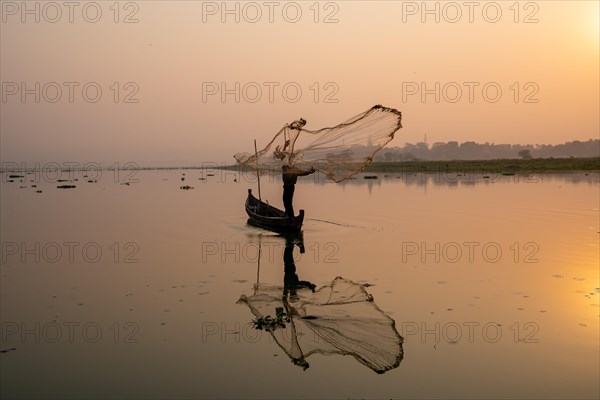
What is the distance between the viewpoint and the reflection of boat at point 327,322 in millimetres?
10195

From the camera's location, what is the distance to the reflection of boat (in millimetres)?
10195

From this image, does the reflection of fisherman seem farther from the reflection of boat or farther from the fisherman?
the fisherman

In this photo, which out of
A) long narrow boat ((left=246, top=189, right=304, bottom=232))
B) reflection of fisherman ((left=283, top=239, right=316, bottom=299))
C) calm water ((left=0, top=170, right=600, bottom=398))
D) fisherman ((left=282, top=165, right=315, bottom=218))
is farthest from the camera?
long narrow boat ((left=246, top=189, right=304, bottom=232))

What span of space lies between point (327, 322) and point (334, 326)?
1.03 feet

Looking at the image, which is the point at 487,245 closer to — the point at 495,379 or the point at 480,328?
the point at 480,328

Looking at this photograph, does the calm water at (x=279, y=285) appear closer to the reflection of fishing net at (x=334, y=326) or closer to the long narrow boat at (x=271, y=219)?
the reflection of fishing net at (x=334, y=326)

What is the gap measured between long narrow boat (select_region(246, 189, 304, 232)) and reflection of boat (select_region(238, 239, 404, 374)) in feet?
30.4

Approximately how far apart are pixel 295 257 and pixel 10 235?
1581cm

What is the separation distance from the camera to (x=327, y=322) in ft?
39.1

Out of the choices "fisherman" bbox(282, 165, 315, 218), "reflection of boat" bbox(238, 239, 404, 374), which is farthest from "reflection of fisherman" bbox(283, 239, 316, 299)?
"fisherman" bbox(282, 165, 315, 218)

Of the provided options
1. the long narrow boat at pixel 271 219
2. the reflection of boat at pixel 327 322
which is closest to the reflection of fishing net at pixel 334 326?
the reflection of boat at pixel 327 322

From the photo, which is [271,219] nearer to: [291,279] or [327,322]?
[291,279]

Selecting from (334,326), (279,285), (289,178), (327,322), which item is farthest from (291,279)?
(289,178)

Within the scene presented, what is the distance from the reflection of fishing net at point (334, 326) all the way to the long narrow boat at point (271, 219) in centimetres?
1003
